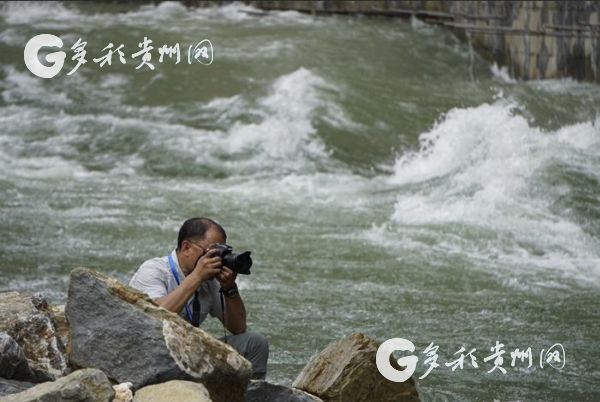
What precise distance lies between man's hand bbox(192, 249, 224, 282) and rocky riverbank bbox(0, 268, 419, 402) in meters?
0.26

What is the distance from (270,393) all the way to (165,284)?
0.60m

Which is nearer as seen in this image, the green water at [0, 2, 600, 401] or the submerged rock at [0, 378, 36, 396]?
the submerged rock at [0, 378, 36, 396]

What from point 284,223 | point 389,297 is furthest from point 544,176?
point 389,297

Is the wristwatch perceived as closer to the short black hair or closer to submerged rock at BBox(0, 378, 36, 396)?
the short black hair

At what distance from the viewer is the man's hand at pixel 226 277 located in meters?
4.79

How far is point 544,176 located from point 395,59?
5127 mm

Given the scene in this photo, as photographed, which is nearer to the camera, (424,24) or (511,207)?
(511,207)

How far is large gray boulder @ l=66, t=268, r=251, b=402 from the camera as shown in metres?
4.38

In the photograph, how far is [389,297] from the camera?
26.7 ft

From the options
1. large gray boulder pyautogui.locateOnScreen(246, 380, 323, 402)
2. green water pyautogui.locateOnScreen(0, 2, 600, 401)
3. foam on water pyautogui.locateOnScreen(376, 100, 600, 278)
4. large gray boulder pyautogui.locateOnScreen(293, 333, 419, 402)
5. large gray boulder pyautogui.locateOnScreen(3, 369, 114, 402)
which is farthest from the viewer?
foam on water pyautogui.locateOnScreen(376, 100, 600, 278)

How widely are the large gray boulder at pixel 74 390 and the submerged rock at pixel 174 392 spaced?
16 centimetres

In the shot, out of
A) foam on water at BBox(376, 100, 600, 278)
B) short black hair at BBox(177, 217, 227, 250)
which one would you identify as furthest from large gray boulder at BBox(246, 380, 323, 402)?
foam on water at BBox(376, 100, 600, 278)

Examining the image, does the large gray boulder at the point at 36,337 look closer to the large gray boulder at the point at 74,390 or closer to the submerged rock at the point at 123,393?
the submerged rock at the point at 123,393

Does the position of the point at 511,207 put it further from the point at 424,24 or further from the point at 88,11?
the point at 88,11
